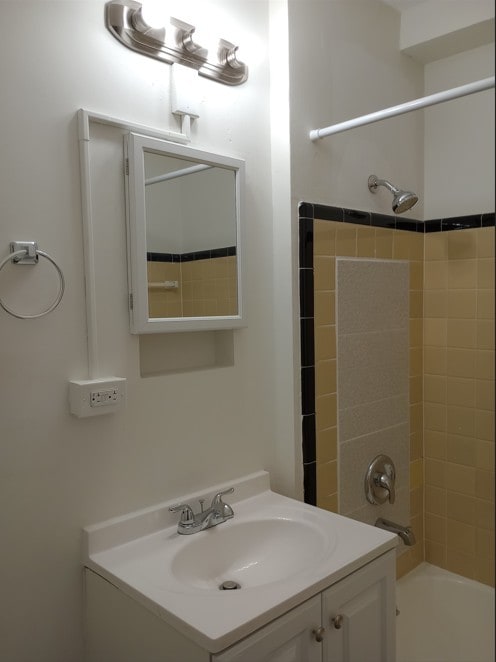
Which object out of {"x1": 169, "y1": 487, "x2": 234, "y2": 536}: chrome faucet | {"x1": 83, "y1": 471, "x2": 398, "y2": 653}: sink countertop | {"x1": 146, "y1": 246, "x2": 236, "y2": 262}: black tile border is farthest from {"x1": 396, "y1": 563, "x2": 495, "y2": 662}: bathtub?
{"x1": 146, "y1": 246, "x2": 236, "y2": 262}: black tile border

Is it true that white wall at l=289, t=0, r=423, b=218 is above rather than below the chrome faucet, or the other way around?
above

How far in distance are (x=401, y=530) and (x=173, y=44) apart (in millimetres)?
1847

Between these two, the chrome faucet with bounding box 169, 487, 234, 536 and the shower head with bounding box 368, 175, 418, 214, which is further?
the shower head with bounding box 368, 175, 418, 214

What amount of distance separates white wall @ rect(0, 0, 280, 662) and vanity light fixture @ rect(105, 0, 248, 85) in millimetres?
31

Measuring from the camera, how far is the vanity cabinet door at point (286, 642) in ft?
3.77

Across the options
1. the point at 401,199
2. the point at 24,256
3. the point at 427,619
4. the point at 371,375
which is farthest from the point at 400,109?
the point at 427,619

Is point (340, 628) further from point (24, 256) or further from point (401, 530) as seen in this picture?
point (24, 256)

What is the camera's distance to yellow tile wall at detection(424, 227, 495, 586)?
27.5 inches

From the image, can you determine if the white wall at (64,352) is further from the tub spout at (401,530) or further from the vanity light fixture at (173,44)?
the tub spout at (401,530)

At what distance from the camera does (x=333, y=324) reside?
1.97 meters

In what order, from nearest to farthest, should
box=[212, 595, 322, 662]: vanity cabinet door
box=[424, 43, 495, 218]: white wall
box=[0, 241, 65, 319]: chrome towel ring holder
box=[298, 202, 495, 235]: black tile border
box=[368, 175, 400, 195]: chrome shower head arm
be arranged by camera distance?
1. box=[424, 43, 495, 218]: white wall
2. box=[212, 595, 322, 662]: vanity cabinet door
3. box=[0, 241, 65, 319]: chrome towel ring holder
4. box=[298, 202, 495, 235]: black tile border
5. box=[368, 175, 400, 195]: chrome shower head arm

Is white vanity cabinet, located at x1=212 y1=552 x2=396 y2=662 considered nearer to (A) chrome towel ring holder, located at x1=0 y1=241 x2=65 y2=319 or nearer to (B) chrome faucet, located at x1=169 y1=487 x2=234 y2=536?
(B) chrome faucet, located at x1=169 y1=487 x2=234 y2=536

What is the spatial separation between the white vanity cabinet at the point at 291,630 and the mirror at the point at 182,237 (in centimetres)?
73

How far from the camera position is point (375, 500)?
2.13 m
